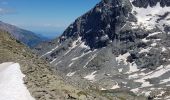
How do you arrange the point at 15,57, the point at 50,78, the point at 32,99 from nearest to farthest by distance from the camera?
the point at 32,99
the point at 50,78
the point at 15,57

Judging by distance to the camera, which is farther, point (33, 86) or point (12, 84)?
point (12, 84)

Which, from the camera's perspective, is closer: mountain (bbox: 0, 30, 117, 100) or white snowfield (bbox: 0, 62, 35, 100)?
white snowfield (bbox: 0, 62, 35, 100)

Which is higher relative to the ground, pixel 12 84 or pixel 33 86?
pixel 12 84

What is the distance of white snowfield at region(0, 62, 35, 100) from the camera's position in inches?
1544

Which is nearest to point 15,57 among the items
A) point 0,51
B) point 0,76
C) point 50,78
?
point 0,51

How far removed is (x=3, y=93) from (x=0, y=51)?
19.3 m

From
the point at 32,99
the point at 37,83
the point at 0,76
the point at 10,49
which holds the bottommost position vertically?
the point at 32,99

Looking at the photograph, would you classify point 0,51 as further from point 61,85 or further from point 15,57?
point 61,85

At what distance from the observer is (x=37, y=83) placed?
42531mm

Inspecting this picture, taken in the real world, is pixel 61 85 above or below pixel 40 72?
below

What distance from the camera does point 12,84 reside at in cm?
4275

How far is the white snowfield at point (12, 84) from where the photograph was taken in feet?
129

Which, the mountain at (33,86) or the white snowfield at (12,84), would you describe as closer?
the white snowfield at (12,84)

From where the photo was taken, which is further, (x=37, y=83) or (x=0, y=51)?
(x=0, y=51)
